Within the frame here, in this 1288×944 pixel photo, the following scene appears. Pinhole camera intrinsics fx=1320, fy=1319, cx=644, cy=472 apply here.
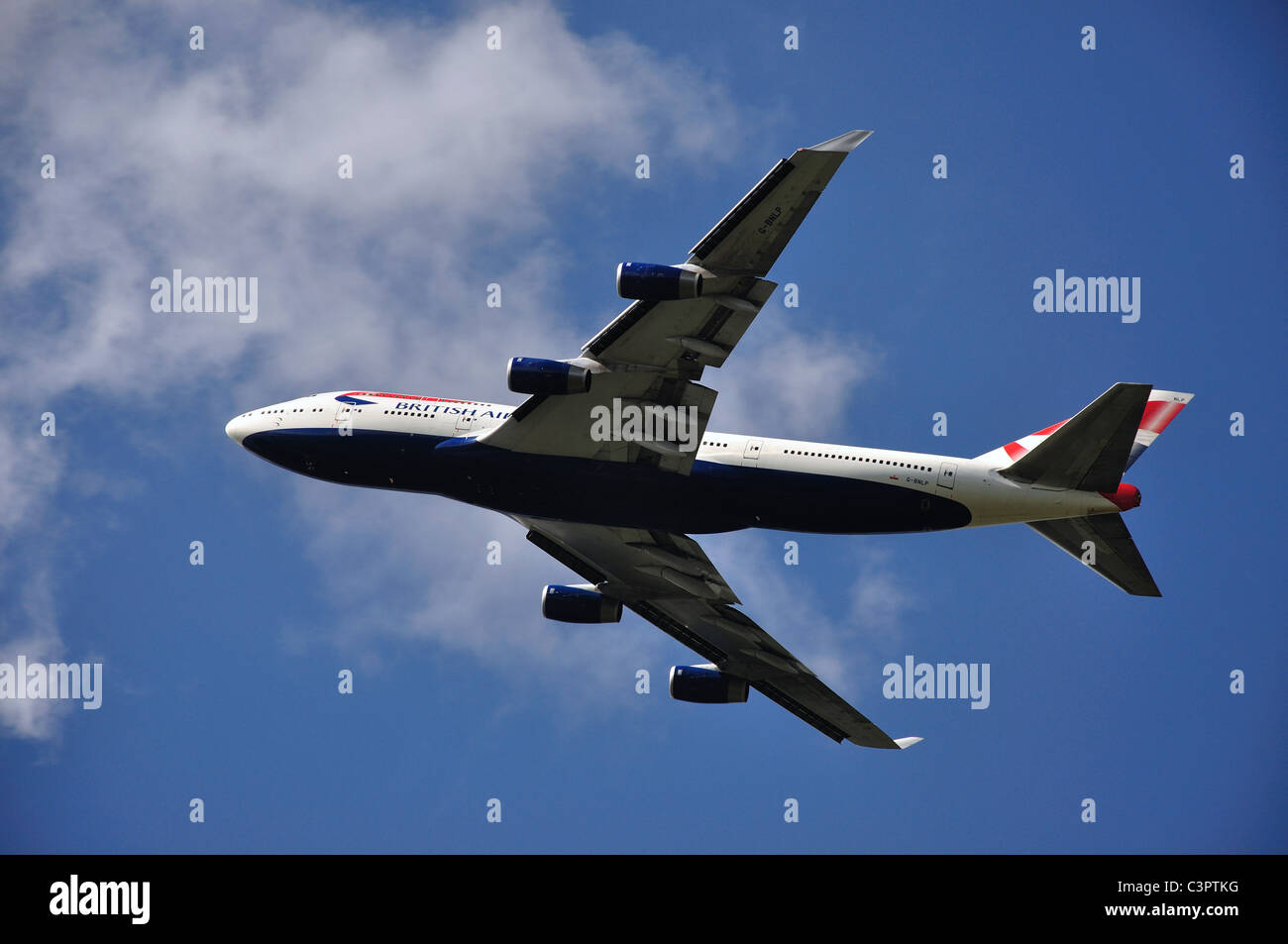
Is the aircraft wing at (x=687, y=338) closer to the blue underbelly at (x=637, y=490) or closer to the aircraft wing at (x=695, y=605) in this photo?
the blue underbelly at (x=637, y=490)

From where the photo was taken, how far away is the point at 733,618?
163ft

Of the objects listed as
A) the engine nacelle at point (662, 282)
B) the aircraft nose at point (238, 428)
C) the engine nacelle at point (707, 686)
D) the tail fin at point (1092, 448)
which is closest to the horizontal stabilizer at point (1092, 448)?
the tail fin at point (1092, 448)

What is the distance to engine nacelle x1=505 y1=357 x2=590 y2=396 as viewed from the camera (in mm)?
39938

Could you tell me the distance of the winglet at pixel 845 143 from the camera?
33.1 m

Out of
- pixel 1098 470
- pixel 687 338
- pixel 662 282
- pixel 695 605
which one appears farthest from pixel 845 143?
pixel 695 605

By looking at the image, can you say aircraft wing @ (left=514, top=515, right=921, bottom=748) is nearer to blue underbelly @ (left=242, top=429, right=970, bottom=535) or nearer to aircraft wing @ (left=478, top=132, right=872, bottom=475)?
blue underbelly @ (left=242, top=429, right=970, bottom=535)

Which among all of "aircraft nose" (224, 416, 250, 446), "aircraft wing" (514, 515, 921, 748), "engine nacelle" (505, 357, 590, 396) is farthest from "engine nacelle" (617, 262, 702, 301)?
"aircraft nose" (224, 416, 250, 446)

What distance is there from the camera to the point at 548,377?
40.0 meters

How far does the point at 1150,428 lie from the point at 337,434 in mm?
27186

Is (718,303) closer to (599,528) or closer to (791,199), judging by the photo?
(791,199)

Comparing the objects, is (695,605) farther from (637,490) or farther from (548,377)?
(548,377)

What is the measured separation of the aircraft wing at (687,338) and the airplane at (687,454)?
0.05 metres
